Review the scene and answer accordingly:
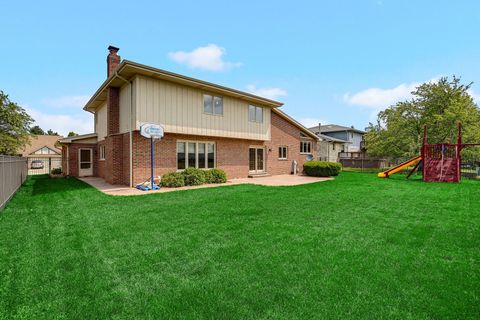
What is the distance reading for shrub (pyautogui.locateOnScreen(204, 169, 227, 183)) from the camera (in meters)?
12.9

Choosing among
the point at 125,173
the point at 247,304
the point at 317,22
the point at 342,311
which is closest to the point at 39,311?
the point at 247,304

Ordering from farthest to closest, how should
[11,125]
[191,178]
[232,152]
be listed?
[11,125] < [232,152] < [191,178]

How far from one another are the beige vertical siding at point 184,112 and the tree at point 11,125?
19.8 meters

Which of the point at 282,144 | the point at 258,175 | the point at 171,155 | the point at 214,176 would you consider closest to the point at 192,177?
the point at 214,176

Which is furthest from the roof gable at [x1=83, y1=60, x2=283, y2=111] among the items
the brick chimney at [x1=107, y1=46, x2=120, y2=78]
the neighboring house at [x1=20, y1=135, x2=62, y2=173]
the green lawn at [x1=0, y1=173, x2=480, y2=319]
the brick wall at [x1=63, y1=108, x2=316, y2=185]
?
the neighboring house at [x1=20, y1=135, x2=62, y2=173]

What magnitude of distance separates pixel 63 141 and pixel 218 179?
1052 centimetres

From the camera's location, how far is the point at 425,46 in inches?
484

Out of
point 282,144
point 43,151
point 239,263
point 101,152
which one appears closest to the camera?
point 239,263

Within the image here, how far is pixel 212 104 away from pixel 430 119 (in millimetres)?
19521

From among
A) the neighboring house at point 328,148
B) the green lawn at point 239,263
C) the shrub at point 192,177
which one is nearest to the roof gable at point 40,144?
the shrub at point 192,177

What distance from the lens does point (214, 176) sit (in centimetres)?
1316

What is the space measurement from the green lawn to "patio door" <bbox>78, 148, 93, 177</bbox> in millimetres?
11005

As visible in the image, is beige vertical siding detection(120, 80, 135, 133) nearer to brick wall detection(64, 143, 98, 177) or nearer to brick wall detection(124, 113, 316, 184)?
brick wall detection(124, 113, 316, 184)

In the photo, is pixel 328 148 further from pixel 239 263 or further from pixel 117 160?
pixel 239 263
